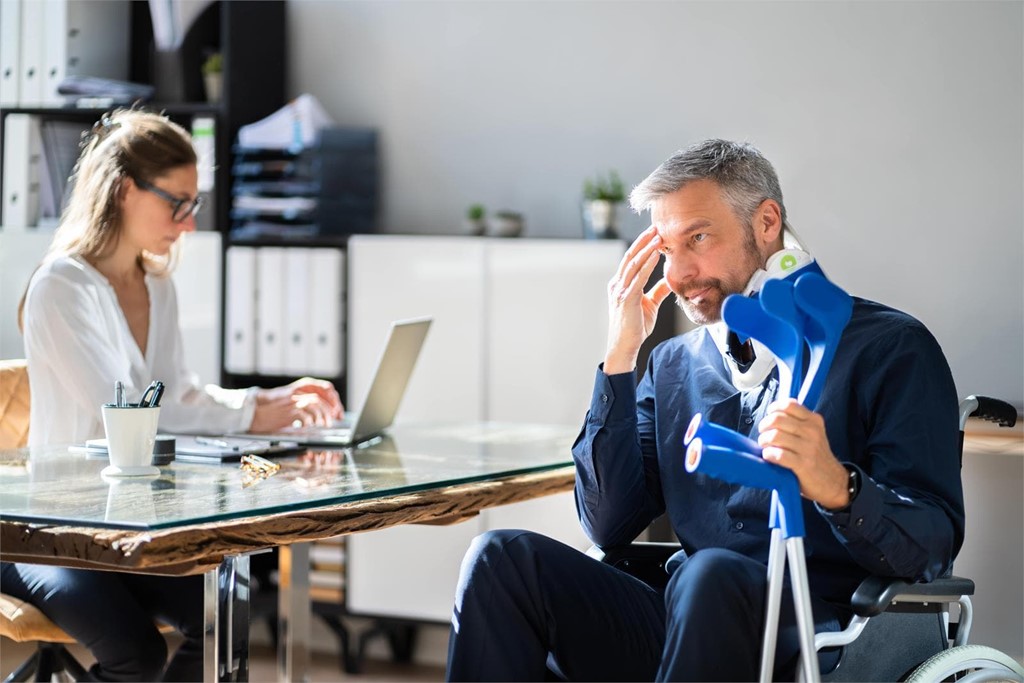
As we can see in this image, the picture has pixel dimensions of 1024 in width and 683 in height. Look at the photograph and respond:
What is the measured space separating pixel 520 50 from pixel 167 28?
1.07 meters

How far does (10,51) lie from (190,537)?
2.75m

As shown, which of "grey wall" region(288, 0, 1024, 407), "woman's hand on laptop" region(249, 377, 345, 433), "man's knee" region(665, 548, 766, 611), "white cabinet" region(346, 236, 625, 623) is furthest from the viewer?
"white cabinet" region(346, 236, 625, 623)

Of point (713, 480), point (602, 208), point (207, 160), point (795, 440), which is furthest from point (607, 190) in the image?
point (795, 440)

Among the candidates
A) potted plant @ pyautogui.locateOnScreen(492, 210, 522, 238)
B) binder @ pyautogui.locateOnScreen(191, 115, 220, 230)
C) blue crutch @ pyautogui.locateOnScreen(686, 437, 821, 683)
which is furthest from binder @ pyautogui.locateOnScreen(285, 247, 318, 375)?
blue crutch @ pyautogui.locateOnScreen(686, 437, 821, 683)

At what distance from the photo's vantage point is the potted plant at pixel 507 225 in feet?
12.6

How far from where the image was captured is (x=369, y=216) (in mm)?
4043

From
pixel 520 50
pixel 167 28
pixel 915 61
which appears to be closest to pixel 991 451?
pixel 915 61

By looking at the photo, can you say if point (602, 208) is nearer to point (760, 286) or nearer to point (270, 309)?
point (270, 309)

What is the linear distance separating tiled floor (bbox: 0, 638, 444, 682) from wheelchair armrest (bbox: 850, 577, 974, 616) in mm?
2248

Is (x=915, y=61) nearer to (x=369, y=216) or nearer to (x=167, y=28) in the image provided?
(x=369, y=216)

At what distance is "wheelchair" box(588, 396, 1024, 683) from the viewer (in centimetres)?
178

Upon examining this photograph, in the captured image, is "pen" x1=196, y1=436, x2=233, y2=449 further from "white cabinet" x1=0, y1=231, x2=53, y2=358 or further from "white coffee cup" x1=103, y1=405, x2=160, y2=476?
"white cabinet" x1=0, y1=231, x2=53, y2=358

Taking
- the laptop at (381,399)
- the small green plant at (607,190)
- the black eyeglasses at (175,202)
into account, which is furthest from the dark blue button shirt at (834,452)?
the small green plant at (607,190)

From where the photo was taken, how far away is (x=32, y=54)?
4082mm
